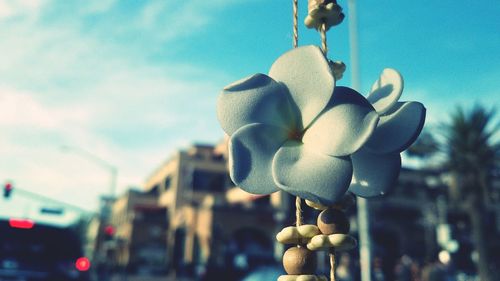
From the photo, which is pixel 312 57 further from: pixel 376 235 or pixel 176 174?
pixel 176 174

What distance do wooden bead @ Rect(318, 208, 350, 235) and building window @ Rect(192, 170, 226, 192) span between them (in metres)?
36.7

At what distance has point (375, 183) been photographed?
112 centimetres

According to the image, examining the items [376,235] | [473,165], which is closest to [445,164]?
[473,165]

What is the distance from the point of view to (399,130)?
1087 millimetres

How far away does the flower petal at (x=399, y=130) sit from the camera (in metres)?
1.08

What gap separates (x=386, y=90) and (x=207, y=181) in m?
37.1

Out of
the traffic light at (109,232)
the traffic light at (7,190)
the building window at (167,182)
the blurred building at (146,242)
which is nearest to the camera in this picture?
the traffic light at (7,190)

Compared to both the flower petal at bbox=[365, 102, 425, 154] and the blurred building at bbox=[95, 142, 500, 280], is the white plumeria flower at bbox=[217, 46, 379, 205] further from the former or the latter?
the blurred building at bbox=[95, 142, 500, 280]

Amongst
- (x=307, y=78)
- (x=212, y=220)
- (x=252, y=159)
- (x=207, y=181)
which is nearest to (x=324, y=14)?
(x=307, y=78)

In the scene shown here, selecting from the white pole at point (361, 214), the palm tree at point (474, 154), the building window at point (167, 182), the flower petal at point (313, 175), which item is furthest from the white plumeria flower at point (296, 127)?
the building window at point (167, 182)

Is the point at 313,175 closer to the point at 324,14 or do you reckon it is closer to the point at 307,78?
the point at 307,78

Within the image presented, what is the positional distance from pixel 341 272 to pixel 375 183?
10.1m

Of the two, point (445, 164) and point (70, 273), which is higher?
point (445, 164)

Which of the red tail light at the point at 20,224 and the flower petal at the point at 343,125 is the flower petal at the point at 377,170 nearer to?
the flower petal at the point at 343,125
